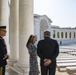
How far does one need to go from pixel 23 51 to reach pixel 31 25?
1185 mm

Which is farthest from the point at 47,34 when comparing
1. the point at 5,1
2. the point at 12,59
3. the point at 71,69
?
the point at 5,1

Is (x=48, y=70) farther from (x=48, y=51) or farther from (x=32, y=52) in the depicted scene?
(x=32, y=52)

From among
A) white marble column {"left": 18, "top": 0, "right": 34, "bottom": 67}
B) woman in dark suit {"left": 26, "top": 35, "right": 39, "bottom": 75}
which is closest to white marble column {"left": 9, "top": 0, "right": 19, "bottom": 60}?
white marble column {"left": 18, "top": 0, "right": 34, "bottom": 67}

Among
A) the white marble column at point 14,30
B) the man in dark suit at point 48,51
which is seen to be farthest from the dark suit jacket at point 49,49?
the white marble column at point 14,30

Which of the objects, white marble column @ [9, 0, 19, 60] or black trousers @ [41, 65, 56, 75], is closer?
black trousers @ [41, 65, 56, 75]

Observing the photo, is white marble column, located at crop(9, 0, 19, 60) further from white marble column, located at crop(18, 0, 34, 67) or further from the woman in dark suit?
the woman in dark suit

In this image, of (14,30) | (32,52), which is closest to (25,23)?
(32,52)

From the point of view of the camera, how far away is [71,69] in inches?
464

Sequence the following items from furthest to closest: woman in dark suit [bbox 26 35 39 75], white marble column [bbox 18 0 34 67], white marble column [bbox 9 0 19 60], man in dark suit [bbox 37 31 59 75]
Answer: white marble column [bbox 9 0 19 60] → white marble column [bbox 18 0 34 67] → woman in dark suit [bbox 26 35 39 75] → man in dark suit [bbox 37 31 59 75]

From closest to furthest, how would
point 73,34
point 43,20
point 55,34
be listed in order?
1. point 43,20
2. point 55,34
3. point 73,34

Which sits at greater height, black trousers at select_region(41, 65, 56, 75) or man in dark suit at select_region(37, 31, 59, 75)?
man in dark suit at select_region(37, 31, 59, 75)

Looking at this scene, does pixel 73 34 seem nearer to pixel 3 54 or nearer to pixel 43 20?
pixel 43 20

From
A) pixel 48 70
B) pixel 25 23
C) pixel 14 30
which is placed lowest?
pixel 48 70

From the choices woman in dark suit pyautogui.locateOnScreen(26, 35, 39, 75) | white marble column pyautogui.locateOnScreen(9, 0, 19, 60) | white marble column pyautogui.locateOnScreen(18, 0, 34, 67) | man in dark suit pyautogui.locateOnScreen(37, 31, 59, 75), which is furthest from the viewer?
white marble column pyautogui.locateOnScreen(9, 0, 19, 60)
